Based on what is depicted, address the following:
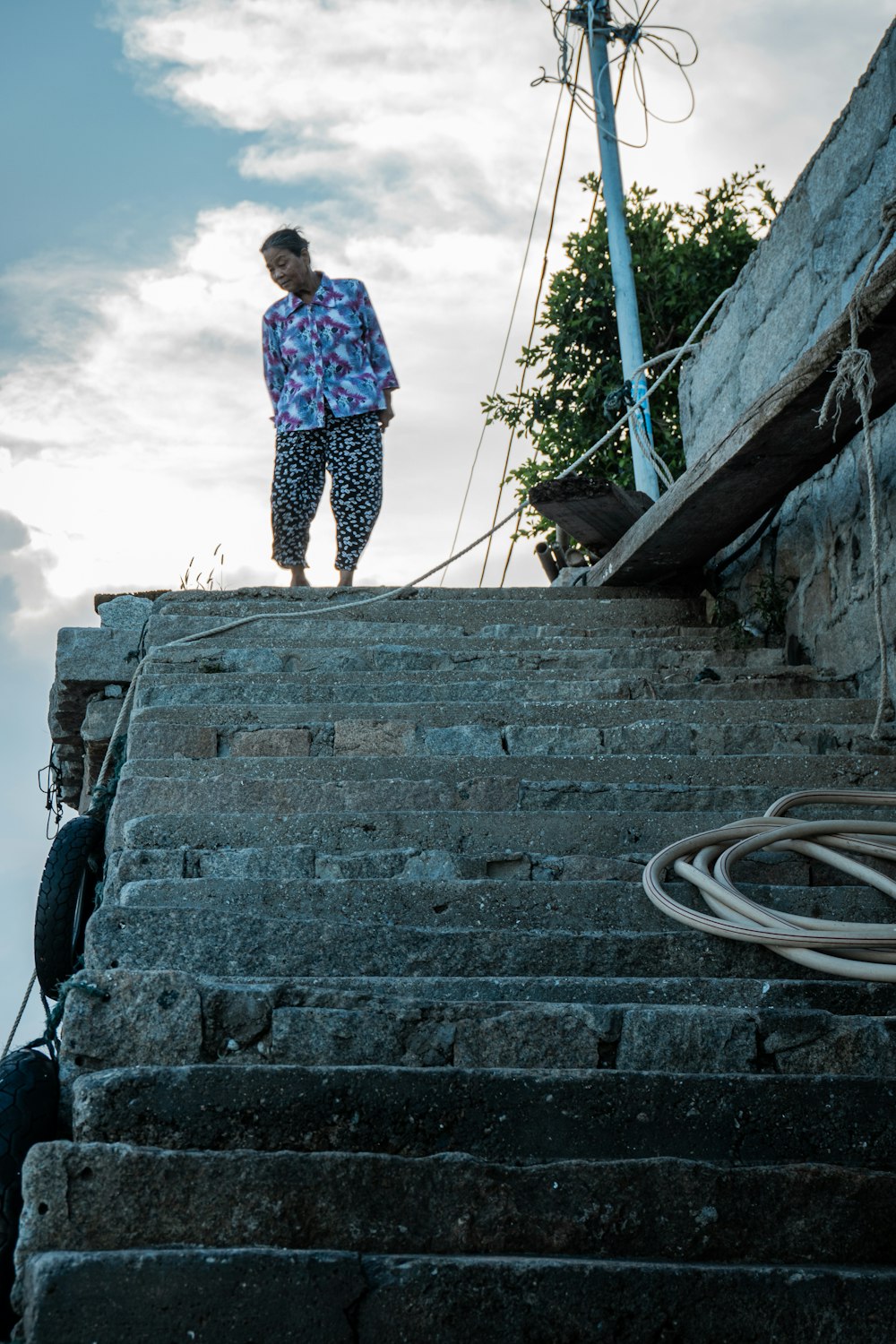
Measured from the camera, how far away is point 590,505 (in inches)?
222

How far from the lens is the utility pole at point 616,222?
25.2ft

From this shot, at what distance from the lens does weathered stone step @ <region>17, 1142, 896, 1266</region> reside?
178 cm

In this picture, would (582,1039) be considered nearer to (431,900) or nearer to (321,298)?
(431,900)

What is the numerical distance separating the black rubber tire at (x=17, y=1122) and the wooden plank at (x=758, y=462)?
266 centimetres

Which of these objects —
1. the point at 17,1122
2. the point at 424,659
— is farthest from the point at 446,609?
the point at 17,1122

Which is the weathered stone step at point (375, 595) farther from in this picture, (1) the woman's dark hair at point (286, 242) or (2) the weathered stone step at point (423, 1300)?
(2) the weathered stone step at point (423, 1300)

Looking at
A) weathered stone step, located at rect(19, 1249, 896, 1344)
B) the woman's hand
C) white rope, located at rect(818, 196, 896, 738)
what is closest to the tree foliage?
the woman's hand

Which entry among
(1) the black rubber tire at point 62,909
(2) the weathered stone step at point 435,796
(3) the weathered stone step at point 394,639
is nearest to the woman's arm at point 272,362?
(3) the weathered stone step at point 394,639

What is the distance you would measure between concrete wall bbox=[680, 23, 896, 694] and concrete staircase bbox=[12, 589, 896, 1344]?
3.08 feet

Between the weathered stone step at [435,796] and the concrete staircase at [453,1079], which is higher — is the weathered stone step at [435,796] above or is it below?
above

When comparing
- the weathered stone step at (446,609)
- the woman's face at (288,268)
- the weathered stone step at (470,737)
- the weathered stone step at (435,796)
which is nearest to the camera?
the weathered stone step at (435,796)

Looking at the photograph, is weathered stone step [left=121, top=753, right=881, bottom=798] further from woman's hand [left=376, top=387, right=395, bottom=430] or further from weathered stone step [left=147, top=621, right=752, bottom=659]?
woman's hand [left=376, top=387, right=395, bottom=430]

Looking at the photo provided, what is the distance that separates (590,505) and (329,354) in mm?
1386

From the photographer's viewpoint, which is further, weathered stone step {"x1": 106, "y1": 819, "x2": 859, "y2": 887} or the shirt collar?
the shirt collar
